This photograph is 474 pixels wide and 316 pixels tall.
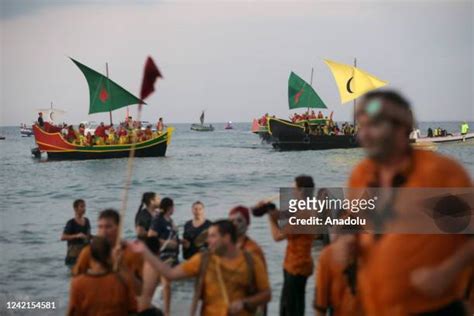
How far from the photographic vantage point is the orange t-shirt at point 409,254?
2529mm

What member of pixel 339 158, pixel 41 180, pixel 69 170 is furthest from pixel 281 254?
pixel 339 158

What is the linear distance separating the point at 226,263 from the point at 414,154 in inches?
74.6

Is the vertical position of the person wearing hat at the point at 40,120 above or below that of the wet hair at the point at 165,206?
above

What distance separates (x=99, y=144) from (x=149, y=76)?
129 feet

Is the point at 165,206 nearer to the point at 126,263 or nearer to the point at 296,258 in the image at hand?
the point at 296,258

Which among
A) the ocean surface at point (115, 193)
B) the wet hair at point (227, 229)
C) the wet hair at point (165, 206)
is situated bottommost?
the ocean surface at point (115, 193)

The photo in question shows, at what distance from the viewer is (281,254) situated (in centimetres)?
1239

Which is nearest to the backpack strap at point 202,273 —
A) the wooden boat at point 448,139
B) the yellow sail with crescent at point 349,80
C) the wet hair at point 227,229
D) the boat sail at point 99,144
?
the wet hair at point 227,229

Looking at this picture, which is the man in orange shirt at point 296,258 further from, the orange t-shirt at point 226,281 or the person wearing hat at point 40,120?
the person wearing hat at point 40,120

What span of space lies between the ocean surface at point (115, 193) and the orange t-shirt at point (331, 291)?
3.75m

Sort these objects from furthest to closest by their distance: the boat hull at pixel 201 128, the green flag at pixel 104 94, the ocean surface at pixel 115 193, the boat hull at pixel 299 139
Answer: the boat hull at pixel 201 128 → the boat hull at pixel 299 139 → the green flag at pixel 104 94 → the ocean surface at pixel 115 193

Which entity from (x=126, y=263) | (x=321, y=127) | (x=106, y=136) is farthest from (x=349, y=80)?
(x=126, y=263)

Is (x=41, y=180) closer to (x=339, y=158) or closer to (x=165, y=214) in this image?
(x=339, y=158)

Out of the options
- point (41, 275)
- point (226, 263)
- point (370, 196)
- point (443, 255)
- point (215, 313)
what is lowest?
point (41, 275)
